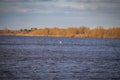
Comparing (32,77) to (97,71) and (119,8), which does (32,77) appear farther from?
(119,8)

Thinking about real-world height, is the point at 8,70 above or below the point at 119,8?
below

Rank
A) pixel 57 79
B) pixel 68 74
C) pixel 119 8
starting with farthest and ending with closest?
pixel 119 8
pixel 68 74
pixel 57 79

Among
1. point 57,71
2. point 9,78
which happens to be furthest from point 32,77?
point 57,71

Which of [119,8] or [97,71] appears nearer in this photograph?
[97,71]

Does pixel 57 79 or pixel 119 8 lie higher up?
pixel 119 8

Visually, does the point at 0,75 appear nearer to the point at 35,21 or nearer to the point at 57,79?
the point at 57,79

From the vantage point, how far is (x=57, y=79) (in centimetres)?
1403

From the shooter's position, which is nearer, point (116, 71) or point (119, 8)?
point (116, 71)

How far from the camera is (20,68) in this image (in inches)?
678

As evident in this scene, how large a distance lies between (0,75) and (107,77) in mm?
4341

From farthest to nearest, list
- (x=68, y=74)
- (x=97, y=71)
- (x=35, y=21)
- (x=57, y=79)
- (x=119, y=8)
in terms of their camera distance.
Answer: (x=35, y=21), (x=119, y=8), (x=97, y=71), (x=68, y=74), (x=57, y=79)

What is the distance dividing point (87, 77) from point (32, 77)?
7.16ft

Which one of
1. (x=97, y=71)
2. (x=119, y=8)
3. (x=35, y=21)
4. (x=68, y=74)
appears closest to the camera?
(x=68, y=74)

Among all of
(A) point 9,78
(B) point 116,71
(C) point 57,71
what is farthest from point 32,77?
(B) point 116,71
